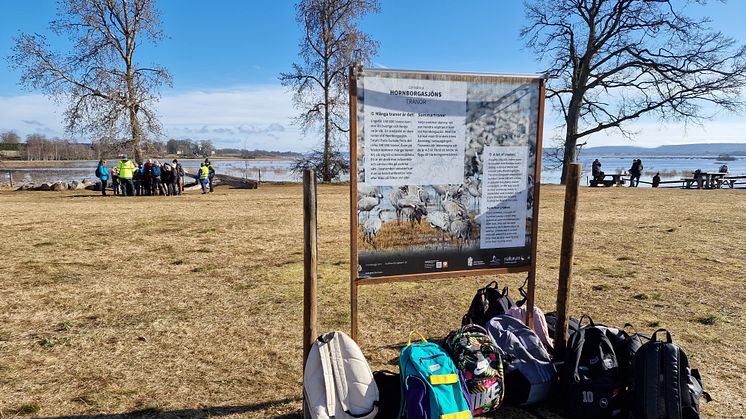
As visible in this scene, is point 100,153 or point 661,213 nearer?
point 661,213

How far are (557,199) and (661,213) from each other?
4.32 meters

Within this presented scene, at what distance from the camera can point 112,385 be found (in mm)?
3334

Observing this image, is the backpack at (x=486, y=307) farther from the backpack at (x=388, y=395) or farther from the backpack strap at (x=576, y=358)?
the backpack at (x=388, y=395)

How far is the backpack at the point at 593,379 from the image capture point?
285 cm

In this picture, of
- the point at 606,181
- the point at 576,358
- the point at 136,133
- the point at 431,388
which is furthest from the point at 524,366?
the point at 136,133

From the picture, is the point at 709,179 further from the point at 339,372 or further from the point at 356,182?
the point at 339,372

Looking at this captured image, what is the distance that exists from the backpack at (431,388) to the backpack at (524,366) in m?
0.59

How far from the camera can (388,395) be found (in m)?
2.85

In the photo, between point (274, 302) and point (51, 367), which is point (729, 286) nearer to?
point (274, 302)

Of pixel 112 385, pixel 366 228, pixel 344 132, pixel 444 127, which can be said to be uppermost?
pixel 344 132

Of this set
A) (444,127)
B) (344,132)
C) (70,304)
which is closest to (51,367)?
(70,304)

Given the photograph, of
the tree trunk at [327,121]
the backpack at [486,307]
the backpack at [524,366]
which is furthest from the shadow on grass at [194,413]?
the tree trunk at [327,121]

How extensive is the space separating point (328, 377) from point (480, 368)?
1.07 metres

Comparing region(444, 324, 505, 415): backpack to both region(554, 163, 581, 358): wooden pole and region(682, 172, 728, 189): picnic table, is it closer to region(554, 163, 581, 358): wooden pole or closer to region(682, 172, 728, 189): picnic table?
region(554, 163, 581, 358): wooden pole
